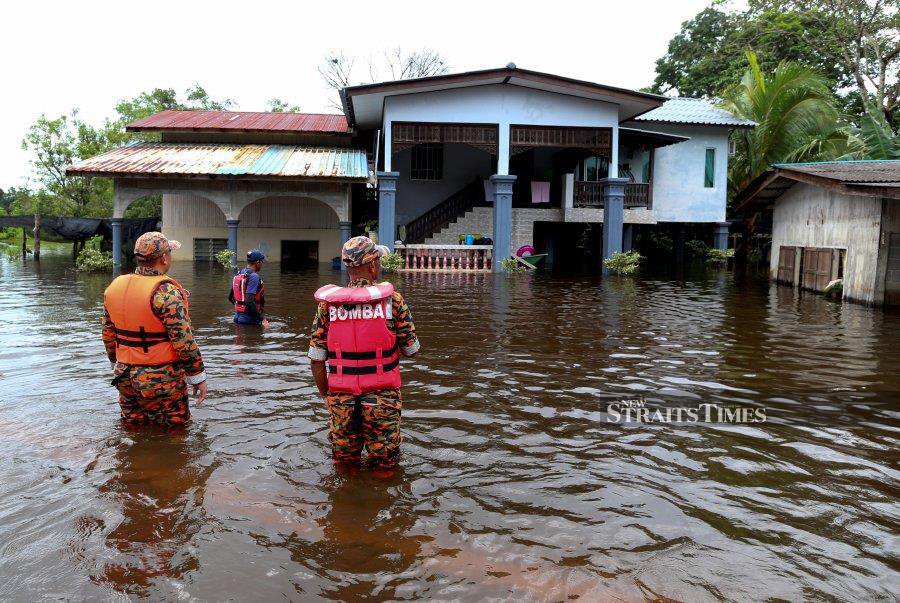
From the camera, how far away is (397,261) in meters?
22.5

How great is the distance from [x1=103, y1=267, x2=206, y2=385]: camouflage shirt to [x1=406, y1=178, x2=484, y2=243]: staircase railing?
65.5 feet

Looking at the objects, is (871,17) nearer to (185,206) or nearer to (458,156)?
(458,156)

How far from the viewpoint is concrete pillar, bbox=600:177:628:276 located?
2320 cm

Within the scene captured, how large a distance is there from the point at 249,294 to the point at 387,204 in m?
13.0

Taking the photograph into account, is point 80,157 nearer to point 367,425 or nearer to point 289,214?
point 289,214

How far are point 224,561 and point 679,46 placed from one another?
4377 centimetres

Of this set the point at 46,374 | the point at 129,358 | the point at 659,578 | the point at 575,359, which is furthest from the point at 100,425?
the point at 575,359

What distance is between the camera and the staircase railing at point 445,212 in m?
25.0

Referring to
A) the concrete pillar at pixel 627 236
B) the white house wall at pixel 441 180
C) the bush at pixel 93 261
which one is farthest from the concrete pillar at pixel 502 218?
the bush at pixel 93 261

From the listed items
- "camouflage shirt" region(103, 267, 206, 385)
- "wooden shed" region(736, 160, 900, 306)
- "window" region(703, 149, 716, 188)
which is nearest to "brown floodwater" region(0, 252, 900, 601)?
"camouflage shirt" region(103, 267, 206, 385)

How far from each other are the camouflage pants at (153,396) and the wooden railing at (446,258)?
17.5m

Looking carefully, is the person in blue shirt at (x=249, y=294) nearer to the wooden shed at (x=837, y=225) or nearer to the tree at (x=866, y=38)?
the wooden shed at (x=837, y=225)

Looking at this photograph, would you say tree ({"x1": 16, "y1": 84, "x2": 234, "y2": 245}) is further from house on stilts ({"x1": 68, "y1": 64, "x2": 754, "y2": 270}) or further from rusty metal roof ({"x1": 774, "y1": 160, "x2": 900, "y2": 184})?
rusty metal roof ({"x1": 774, "y1": 160, "x2": 900, "y2": 184})

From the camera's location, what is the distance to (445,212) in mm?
25438
